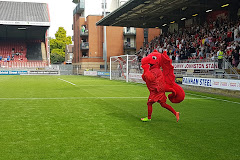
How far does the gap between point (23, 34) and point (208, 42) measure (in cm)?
4504

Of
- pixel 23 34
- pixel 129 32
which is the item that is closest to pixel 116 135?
pixel 129 32

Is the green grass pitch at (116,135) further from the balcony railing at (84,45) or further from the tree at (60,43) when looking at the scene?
the tree at (60,43)

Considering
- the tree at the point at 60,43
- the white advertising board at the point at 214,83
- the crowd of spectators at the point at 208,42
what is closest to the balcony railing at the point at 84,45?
the crowd of spectators at the point at 208,42

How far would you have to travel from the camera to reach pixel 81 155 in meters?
4.93

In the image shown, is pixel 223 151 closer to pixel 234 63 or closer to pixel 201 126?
pixel 201 126

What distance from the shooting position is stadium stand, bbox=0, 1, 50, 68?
52094mm

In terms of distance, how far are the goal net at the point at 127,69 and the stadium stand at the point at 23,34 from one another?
24.5m

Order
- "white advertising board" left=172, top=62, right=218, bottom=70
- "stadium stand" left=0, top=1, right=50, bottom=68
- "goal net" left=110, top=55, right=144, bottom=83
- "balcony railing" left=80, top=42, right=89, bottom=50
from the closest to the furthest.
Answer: "white advertising board" left=172, top=62, right=218, bottom=70 → "goal net" left=110, top=55, right=144, bottom=83 → "stadium stand" left=0, top=1, right=50, bottom=68 → "balcony railing" left=80, top=42, right=89, bottom=50

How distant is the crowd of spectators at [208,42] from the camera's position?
66.7 ft

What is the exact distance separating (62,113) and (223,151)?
5.54 m

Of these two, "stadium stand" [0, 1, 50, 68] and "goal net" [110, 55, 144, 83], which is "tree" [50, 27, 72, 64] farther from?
"goal net" [110, 55, 144, 83]

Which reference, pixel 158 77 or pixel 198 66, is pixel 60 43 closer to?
pixel 198 66

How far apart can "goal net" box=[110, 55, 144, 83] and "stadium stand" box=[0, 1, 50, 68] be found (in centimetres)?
2449

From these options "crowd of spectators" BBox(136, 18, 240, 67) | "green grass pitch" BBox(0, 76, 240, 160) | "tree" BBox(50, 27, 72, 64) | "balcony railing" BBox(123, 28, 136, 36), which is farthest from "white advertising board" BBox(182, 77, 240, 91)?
"tree" BBox(50, 27, 72, 64)
